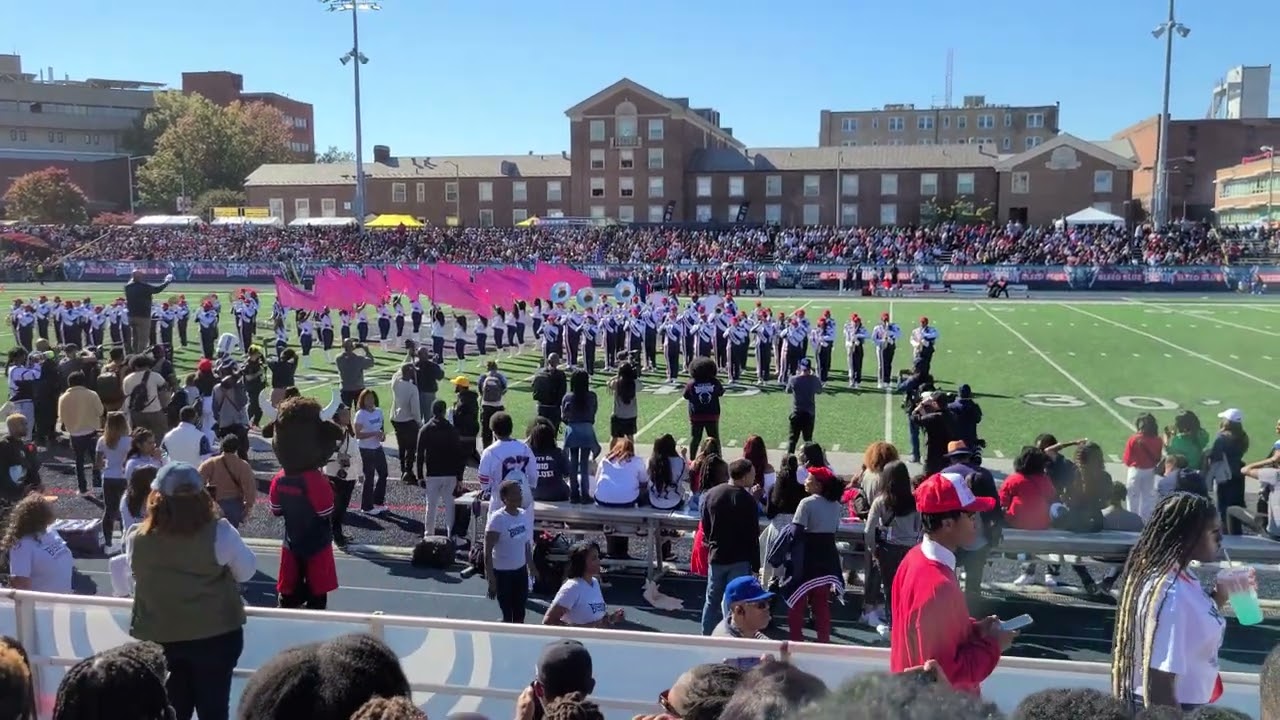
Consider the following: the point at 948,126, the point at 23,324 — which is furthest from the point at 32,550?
the point at 948,126

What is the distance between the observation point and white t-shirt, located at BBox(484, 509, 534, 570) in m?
6.90

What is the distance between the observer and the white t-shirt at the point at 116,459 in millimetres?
9219

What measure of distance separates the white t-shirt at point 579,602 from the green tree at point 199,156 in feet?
288

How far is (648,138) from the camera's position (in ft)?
211

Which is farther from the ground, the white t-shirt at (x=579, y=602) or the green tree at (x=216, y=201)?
the green tree at (x=216, y=201)

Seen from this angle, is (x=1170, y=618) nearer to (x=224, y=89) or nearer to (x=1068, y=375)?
(x=1068, y=375)

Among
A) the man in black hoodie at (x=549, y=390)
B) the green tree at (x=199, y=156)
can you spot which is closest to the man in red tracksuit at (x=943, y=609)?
the man in black hoodie at (x=549, y=390)

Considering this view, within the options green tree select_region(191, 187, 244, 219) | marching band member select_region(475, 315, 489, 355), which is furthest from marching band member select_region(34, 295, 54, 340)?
green tree select_region(191, 187, 244, 219)

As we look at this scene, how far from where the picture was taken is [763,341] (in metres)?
19.8

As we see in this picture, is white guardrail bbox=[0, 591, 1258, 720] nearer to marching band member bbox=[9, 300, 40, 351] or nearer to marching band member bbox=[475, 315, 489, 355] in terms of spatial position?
marching band member bbox=[475, 315, 489, 355]

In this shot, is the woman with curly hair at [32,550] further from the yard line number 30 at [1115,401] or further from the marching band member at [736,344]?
the marching band member at [736,344]

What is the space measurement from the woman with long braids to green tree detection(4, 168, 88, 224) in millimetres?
83396

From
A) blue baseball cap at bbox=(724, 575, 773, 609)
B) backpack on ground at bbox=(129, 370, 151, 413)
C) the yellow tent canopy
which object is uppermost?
the yellow tent canopy

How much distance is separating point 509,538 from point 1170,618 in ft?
14.4
